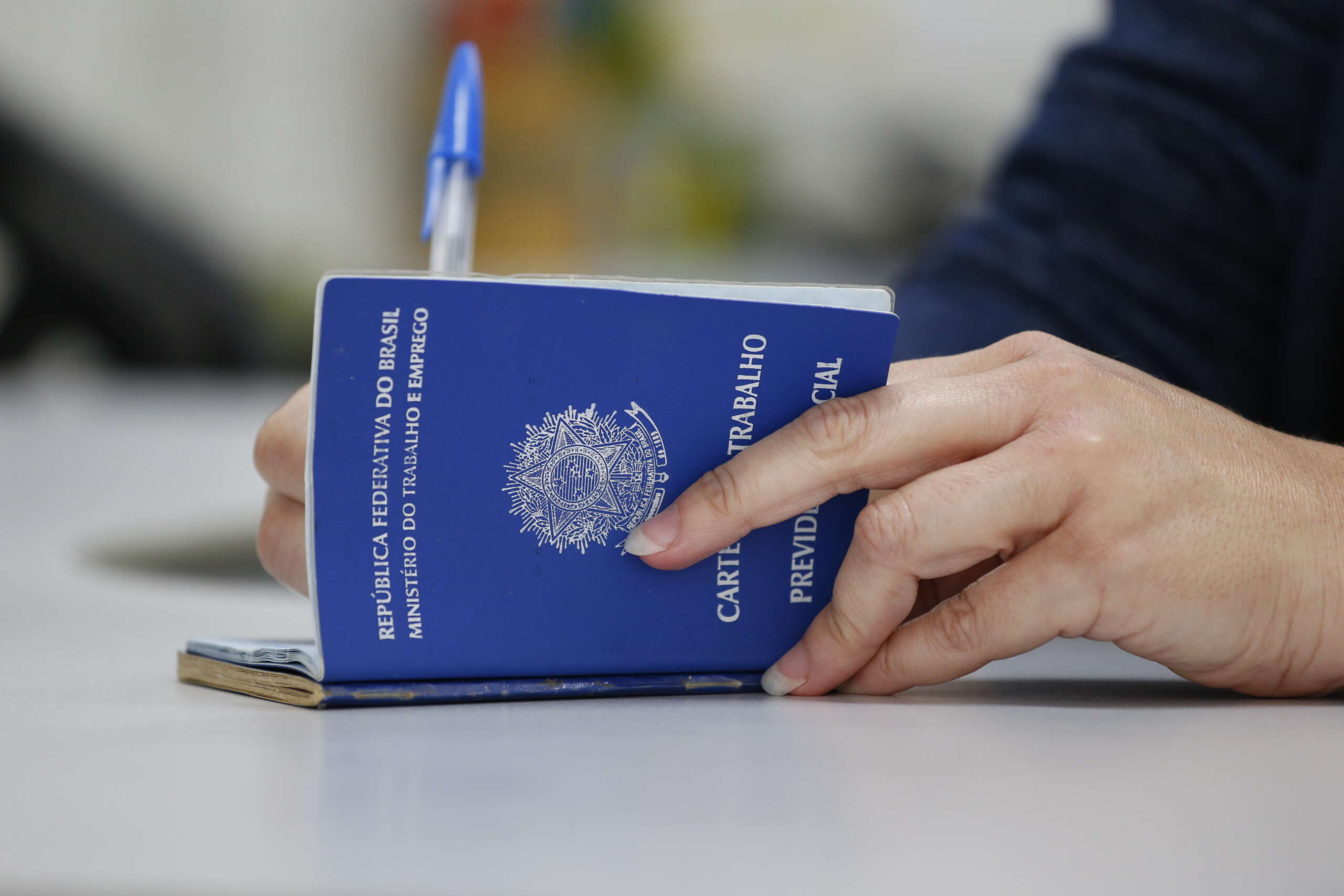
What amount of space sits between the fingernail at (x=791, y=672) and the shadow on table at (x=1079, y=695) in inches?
0.8

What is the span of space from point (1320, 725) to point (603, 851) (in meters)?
0.34

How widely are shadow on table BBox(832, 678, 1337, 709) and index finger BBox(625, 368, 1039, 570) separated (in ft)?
0.35

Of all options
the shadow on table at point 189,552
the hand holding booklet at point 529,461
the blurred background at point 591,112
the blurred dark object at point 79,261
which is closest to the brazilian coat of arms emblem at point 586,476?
the hand holding booklet at point 529,461

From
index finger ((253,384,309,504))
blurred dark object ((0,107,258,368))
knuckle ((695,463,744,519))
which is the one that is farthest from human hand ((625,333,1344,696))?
blurred dark object ((0,107,258,368))

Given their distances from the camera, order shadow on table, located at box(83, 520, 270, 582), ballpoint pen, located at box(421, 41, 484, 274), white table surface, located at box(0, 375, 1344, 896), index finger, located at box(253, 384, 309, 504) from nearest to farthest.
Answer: white table surface, located at box(0, 375, 1344, 896) < index finger, located at box(253, 384, 309, 504) < ballpoint pen, located at box(421, 41, 484, 274) < shadow on table, located at box(83, 520, 270, 582)

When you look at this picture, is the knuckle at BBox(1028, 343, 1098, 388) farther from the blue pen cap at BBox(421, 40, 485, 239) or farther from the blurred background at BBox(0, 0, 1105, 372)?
the blurred background at BBox(0, 0, 1105, 372)

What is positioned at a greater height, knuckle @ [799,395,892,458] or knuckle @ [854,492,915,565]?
knuckle @ [799,395,892,458]

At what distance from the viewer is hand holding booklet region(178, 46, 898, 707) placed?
0.48 meters

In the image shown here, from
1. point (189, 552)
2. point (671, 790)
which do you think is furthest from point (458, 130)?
point (189, 552)

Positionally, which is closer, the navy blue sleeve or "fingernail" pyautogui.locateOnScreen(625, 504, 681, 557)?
"fingernail" pyautogui.locateOnScreen(625, 504, 681, 557)

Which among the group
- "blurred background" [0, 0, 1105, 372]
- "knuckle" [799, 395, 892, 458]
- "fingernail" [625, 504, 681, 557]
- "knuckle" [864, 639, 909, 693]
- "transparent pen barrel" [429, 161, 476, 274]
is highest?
"blurred background" [0, 0, 1105, 372]

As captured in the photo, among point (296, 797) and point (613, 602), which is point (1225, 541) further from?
point (296, 797)

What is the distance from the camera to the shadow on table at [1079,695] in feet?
1.80

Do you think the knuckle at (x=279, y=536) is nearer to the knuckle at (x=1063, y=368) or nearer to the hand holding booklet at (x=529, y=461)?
the hand holding booklet at (x=529, y=461)
